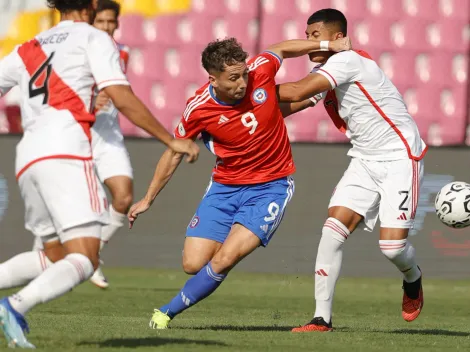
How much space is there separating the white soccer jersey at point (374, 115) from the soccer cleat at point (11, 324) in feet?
10.6

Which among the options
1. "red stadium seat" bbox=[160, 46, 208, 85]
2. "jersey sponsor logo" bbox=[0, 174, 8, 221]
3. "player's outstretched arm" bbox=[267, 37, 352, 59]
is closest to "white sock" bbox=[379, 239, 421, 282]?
"player's outstretched arm" bbox=[267, 37, 352, 59]

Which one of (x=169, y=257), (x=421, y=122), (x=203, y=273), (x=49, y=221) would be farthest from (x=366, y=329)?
(x=421, y=122)

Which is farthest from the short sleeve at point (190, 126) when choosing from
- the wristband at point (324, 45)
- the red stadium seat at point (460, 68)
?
the red stadium seat at point (460, 68)

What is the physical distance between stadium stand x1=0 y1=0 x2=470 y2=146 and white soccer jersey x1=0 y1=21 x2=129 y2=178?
7.84 metres

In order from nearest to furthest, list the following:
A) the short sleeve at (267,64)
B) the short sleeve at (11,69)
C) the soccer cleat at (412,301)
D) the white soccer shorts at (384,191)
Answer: the short sleeve at (11,69), the short sleeve at (267,64), the white soccer shorts at (384,191), the soccer cleat at (412,301)

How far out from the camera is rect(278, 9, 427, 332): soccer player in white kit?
792cm

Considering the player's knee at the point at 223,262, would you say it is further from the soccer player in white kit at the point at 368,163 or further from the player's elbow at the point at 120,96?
the player's elbow at the point at 120,96

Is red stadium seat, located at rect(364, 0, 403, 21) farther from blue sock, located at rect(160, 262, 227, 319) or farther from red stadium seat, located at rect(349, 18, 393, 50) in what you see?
blue sock, located at rect(160, 262, 227, 319)

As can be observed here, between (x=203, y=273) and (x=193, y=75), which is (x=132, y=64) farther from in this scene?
(x=203, y=273)

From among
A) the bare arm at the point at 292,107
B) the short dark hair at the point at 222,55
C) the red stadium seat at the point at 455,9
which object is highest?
the short dark hair at the point at 222,55

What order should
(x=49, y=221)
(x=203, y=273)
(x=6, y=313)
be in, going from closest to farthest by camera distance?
(x=6, y=313) → (x=49, y=221) → (x=203, y=273)

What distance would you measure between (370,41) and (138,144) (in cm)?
312

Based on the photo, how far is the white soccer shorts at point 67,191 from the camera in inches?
226

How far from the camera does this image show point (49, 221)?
599 cm
